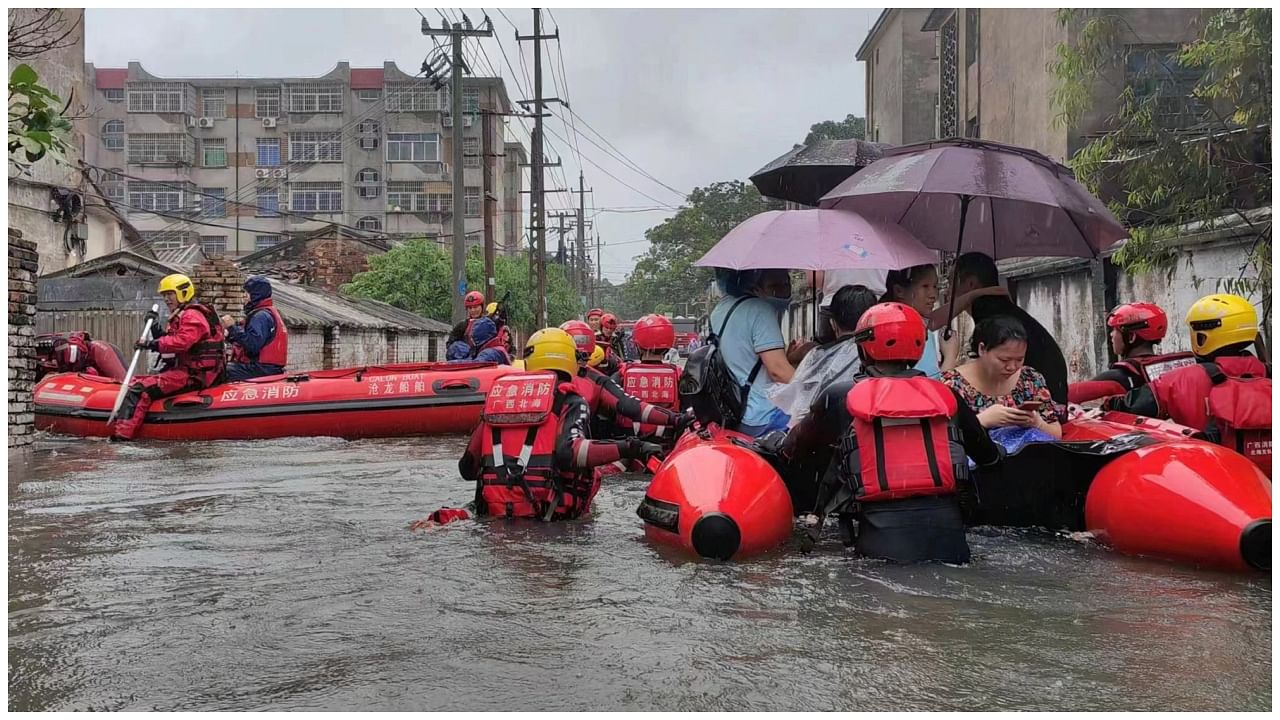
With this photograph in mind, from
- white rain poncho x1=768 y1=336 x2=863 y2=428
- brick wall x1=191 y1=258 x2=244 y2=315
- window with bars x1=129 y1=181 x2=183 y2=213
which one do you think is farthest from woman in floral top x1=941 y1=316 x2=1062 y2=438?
window with bars x1=129 y1=181 x2=183 y2=213

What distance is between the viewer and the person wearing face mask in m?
5.82

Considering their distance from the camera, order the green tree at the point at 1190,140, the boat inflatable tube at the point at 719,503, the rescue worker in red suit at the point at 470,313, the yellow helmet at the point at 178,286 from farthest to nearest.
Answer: the rescue worker in red suit at the point at 470,313 → the yellow helmet at the point at 178,286 → the green tree at the point at 1190,140 → the boat inflatable tube at the point at 719,503

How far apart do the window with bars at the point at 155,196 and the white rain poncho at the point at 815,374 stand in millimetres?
53234

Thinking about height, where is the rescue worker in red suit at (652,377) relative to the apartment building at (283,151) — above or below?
below

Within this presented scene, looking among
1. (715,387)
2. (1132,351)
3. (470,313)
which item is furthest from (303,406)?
(1132,351)

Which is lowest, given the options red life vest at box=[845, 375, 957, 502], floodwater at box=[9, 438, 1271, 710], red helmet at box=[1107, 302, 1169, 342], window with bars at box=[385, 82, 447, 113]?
floodwater at box=[9, 438, 1271, 710]

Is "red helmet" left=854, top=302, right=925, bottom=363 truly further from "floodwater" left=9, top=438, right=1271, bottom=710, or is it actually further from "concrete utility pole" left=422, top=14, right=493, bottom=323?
"concrete utility pole" left=422, top=14, right=493, bottom=323

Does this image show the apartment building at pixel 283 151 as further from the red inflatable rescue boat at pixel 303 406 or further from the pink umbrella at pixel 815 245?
the pink umbrella at pixel 815 245

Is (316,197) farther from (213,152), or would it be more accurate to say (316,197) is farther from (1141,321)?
(1141,321)

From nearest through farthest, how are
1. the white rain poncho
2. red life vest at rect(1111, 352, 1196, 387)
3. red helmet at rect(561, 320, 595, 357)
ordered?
1. the white rain poncho
2. red life vest at rect(1111, 352, 1196, 387)
3. red helmet at rect(561, 320, 595, 357)

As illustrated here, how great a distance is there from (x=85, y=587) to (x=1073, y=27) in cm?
1530

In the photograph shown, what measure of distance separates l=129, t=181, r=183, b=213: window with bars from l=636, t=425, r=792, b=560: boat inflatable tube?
2101 inches

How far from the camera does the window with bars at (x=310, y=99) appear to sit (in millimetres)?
53406

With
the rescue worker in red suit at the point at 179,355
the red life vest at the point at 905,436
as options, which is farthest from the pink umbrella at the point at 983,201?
the rescue worker in red suit at the point at 179,355
